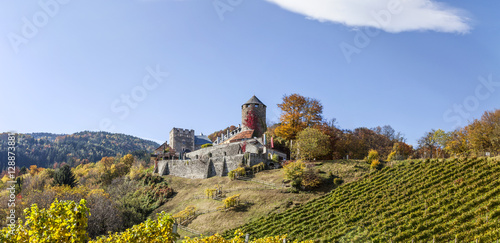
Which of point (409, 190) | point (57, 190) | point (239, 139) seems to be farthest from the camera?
point (239, 139)

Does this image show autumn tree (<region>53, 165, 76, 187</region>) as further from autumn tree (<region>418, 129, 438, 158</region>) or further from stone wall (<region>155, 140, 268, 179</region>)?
autumn tree (<region>418, 129, 438, 158</region>)

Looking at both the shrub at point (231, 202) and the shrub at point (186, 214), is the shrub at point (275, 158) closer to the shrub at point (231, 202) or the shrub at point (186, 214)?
the shrub at point (231, 202)

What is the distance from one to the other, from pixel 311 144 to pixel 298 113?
9.04 metres

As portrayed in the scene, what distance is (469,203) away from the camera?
22922 mm

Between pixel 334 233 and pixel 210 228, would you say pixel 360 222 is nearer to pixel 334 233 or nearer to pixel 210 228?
pixel 334 233

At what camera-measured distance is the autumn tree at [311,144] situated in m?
41.6

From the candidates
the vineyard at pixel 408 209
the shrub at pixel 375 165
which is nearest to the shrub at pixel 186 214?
the vineyard at pixel 408 209

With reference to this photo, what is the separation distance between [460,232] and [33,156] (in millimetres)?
123553

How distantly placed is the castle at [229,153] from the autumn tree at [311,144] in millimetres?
4034

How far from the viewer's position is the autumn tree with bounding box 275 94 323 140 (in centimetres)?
4896

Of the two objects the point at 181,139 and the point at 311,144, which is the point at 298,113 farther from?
the point at 181,139

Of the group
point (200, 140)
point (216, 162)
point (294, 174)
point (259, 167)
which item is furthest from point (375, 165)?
point (200, 140)

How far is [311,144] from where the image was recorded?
136 ft

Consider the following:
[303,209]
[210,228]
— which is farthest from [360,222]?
[210,228]
